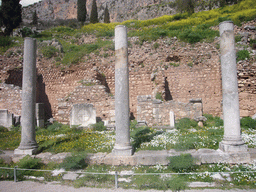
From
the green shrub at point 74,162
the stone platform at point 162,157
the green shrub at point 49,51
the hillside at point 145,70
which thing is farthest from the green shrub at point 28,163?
the green shrub at point 49,51

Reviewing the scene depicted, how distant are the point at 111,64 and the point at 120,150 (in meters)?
14.2

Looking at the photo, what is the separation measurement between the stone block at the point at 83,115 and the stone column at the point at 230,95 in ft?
28.8

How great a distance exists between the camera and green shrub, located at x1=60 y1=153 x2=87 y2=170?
5184mm

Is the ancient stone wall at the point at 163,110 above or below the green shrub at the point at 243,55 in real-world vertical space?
below

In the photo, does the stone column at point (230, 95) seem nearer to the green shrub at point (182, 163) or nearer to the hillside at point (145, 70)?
the green shrub at point (182, 163)

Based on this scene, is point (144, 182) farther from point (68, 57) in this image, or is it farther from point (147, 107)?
point (68, 57)

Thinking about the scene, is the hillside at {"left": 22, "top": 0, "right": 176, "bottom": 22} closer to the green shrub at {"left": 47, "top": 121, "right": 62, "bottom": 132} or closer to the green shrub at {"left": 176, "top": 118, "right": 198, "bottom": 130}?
the green shrub at {"left": 176, "top": 118, "right": 198, "bottom": 130}

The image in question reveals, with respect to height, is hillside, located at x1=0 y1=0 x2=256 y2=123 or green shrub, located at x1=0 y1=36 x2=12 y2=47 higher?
green shrub, located at x1=0 y1=36 x2=12 y2=47

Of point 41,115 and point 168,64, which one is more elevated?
point 168,64

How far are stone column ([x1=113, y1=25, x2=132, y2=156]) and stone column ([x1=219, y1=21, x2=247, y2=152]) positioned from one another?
3435mm

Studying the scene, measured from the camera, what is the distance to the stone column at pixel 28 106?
6644 millimetres

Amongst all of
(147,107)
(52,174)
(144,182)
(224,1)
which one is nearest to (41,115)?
(147,107)

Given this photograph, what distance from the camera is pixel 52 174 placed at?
525cm

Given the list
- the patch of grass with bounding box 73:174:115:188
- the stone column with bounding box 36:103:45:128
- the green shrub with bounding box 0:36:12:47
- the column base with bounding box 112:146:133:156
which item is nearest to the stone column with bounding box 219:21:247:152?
the column base with bounding box 112:146:133:156
